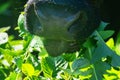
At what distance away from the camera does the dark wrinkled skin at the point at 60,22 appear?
3.51ft

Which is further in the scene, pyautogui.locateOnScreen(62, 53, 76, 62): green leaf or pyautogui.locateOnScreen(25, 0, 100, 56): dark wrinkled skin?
pyautogui.locateOnScreen(62, 53, 76, 62): green leaf

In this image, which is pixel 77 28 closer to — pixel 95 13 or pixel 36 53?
pixel 95 13

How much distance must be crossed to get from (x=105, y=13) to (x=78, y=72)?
94 cm

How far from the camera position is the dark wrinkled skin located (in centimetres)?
107

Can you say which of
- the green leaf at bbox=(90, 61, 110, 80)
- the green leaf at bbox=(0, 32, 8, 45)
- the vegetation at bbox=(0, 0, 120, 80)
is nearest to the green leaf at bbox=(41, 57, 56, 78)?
the vegetation at bbox=(0, 0, 120, 80)

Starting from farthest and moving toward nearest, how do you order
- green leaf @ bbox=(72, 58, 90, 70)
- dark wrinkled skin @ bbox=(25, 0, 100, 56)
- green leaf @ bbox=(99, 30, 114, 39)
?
1. green leaf @ bbox=(99, 30, 114, 39)
2. green leaf @ bbox=(72, 58, 90, 70)
3. dark wrinkled skin @ bbox=(25, 0, 100, 56)

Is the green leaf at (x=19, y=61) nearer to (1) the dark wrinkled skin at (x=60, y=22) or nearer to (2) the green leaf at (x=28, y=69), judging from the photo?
(2) the green leaf at (x=28, y=69)

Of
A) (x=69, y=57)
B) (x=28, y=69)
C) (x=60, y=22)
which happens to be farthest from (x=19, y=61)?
(x=60, y=22)

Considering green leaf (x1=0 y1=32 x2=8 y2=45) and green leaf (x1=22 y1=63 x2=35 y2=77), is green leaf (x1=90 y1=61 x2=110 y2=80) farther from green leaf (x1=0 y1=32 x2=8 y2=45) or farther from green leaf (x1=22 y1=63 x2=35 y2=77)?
green leaf (x1=0 y1=32 x2=8 y2=45)

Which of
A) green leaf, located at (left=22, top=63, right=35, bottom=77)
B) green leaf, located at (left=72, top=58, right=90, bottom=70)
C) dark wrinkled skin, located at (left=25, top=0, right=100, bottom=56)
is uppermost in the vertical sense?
dark wrinkled skin, located at (left=25, top=0, right=100, bottom=56)

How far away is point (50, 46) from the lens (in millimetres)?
1168

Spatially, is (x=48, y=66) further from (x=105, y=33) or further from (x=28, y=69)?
(x=105, y=33)

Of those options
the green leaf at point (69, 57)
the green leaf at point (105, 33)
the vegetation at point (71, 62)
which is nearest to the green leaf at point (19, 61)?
the vegetation at point (71, 62)

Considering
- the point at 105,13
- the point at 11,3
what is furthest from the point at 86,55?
the point at 11,3
